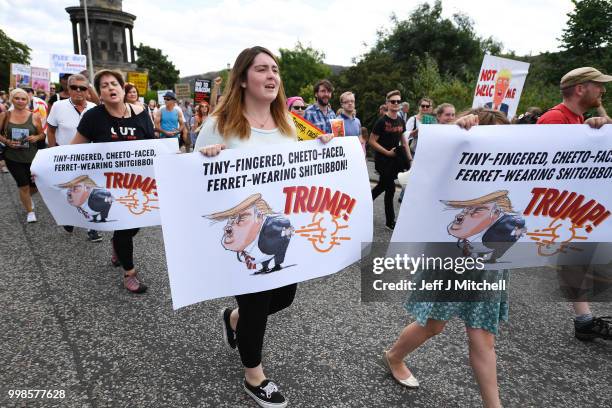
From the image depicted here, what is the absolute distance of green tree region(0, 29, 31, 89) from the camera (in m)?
57.1

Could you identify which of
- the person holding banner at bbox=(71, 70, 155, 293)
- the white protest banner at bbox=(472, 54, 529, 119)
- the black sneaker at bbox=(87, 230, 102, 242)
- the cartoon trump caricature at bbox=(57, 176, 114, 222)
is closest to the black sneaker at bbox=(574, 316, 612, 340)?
the person holding banner at bbox=(71, 70, 155, 293)

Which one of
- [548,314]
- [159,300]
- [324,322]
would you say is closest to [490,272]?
[324,322]

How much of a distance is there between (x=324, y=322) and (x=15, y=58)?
7638cm

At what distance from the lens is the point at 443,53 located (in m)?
32.7

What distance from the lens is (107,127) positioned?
3.51 m

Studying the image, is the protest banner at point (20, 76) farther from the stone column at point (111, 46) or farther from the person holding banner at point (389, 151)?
the stone column at point (111, 46)

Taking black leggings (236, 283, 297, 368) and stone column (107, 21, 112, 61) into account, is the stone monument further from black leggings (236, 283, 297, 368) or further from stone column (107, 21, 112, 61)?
black leggings (236, 283, 297, 368)

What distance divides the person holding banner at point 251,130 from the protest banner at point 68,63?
14.5 meters

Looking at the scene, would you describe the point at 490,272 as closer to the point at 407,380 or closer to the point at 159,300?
the point at 407,380

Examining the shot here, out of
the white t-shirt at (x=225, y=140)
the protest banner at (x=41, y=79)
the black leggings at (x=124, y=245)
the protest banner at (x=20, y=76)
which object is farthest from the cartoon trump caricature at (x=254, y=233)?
the protest banner at (x=41, y=79)

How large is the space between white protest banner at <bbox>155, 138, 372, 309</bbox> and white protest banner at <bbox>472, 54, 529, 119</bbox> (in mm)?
5573

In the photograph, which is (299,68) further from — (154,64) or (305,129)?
(305,129)

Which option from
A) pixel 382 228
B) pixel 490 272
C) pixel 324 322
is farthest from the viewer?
pixel 382 228

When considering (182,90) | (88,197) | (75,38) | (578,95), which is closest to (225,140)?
(88,197)
